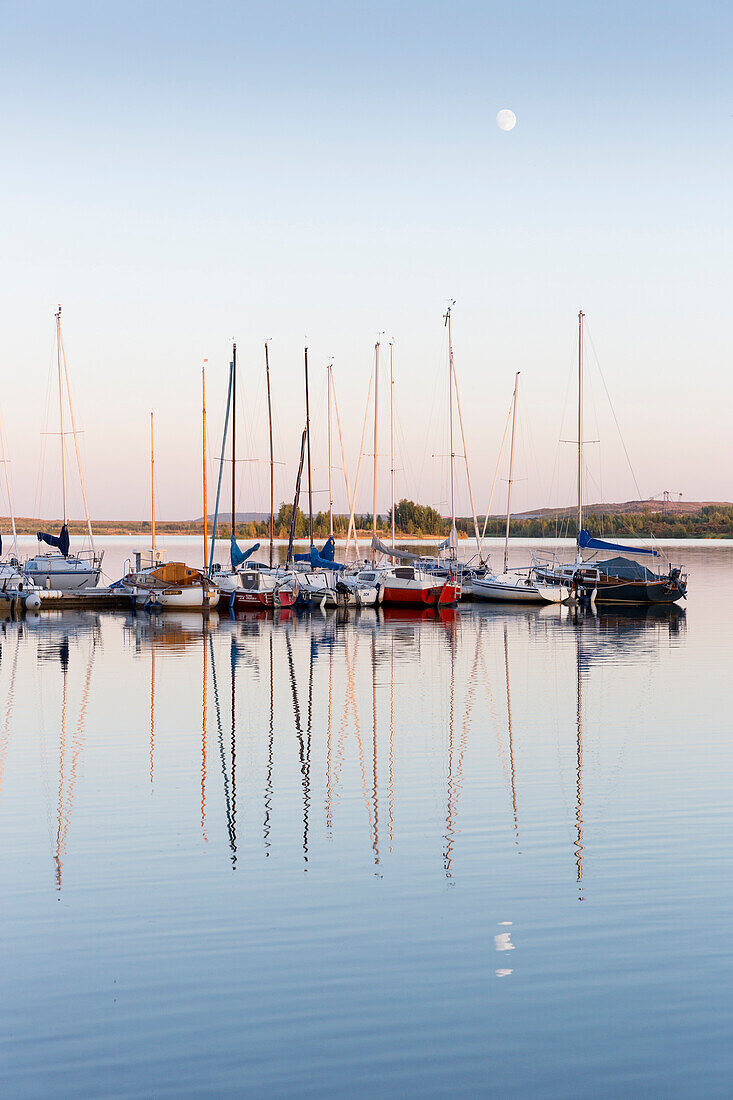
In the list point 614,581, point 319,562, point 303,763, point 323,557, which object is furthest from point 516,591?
point 303,763

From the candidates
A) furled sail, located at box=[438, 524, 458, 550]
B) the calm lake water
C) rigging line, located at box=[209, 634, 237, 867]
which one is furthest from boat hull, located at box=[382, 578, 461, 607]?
the calm lake water

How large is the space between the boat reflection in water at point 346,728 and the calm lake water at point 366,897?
0.35ft

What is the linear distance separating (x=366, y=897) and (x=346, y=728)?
10899 mm

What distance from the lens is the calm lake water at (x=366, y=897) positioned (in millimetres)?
7734

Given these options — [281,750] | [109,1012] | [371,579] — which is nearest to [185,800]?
[281,750]

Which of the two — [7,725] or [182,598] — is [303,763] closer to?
[7,725]

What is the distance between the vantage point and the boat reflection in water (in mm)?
14289

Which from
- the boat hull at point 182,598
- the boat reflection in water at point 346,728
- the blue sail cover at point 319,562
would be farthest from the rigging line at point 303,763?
the blue sail cover at point 319,562

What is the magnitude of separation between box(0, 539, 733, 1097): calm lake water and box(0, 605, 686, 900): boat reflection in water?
106 mm

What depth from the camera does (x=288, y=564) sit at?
6381cm

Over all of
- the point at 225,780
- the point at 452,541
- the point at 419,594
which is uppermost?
the point at 452,541

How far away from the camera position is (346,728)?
22.1 meters

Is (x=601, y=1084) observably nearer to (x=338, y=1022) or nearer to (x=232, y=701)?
(x=338, y=1022)

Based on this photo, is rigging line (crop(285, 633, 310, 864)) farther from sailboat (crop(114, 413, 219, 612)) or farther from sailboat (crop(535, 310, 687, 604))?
sailboat (crop(535, 310, 687, 604))
